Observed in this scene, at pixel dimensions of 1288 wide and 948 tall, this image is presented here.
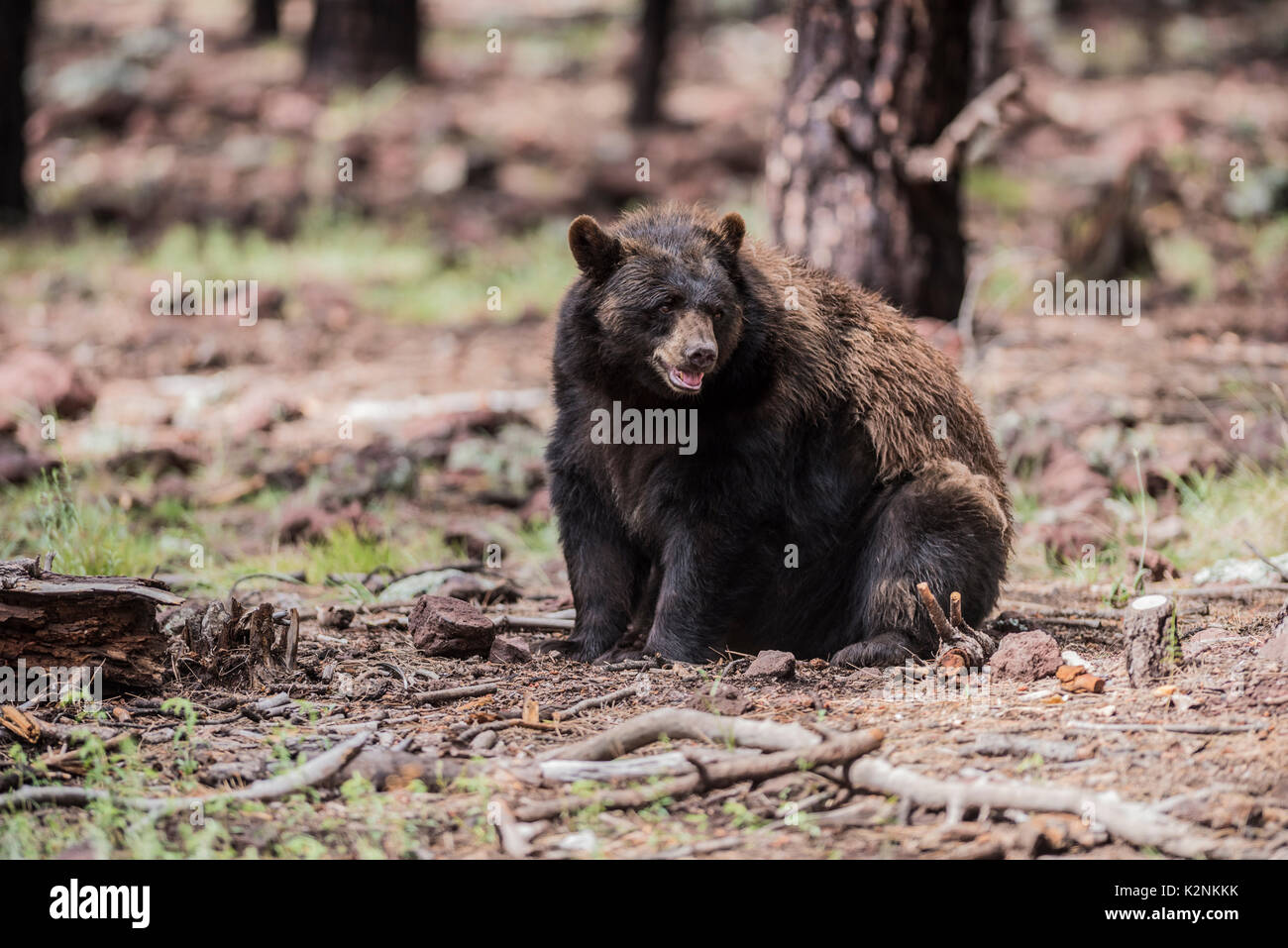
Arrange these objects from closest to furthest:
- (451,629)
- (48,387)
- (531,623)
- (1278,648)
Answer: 1. (1278,648)
2. (451,629)
3. (531,623)
4. (48,387)

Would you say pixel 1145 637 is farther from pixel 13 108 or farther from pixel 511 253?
pixel 13 108

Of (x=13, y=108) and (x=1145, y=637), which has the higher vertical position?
(x=13, y=108)

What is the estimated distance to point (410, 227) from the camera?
15.8 meters

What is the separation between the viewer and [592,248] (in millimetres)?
5766

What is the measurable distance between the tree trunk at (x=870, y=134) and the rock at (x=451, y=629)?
14.8ft

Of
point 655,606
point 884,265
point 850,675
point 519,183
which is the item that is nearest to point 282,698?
point 655,606

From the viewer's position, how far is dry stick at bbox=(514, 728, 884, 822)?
394 cm

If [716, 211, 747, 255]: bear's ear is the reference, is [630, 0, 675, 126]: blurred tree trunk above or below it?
above

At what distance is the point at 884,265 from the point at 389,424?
383cm

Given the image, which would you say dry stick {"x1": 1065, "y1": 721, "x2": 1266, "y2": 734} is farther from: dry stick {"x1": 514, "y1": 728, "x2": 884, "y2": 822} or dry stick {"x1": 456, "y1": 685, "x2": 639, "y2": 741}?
dry stick {"x1": 456, "y1": 685, "x2": 639, "y2": 741}

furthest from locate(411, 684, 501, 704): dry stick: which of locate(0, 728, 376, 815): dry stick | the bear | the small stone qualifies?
the small stone

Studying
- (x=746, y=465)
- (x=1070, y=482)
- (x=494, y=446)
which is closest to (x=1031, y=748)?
(x=746, y=465)

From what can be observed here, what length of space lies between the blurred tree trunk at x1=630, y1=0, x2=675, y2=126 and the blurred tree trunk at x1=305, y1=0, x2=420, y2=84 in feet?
13.0

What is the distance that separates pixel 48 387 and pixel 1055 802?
847 centimetres
